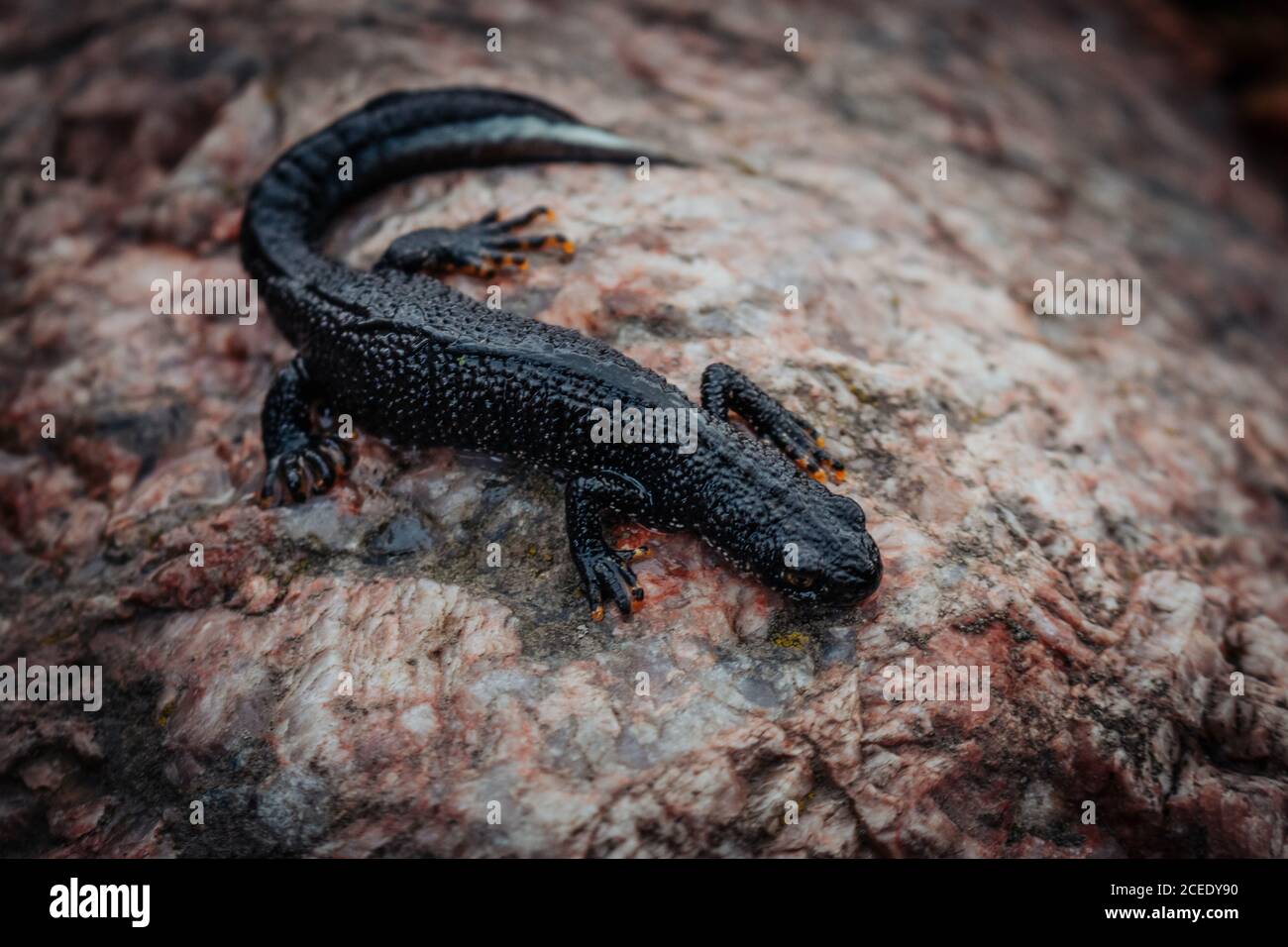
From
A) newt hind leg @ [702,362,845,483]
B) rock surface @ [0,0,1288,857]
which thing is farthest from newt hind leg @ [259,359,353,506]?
newt hind leg @ [702,362,845,483]

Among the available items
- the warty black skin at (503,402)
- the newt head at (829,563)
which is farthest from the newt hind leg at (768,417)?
the newt head at (829,563)

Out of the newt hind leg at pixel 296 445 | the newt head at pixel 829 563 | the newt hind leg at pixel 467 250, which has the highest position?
the newt hind leg at pixel 467 250

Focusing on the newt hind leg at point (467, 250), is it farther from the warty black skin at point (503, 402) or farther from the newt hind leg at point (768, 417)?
the newt hind leg at point (768, 417)

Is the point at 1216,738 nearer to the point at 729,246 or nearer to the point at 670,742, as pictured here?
the point at 670,742

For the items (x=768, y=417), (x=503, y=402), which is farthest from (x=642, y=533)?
(x=503, y=402)

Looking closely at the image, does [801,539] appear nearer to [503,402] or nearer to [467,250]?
[503,402]

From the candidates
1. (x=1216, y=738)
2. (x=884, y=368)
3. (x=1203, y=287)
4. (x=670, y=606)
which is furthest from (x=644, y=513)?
(x=1203, y=287)
